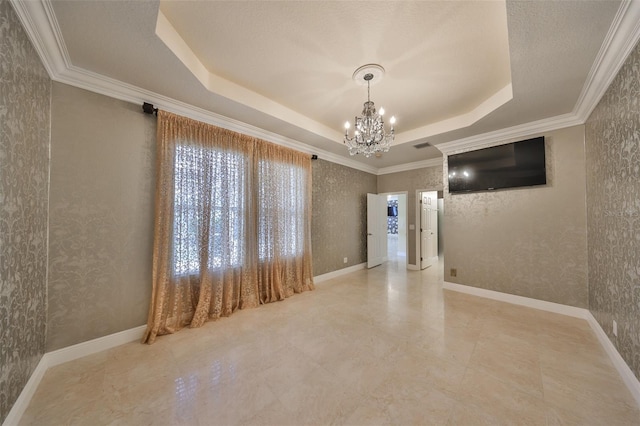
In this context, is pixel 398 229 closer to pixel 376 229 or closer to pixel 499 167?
pixel 376 229

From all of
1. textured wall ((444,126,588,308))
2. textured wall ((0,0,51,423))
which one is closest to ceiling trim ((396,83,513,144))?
textured wall ((444,126,588,308))

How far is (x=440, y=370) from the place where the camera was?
1856 millimetres

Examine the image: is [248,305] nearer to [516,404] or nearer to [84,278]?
[84,278]

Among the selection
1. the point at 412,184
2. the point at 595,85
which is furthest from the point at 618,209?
the point at 412,184

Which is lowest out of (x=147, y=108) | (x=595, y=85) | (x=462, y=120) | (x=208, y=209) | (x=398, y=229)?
(x=398, y=229)

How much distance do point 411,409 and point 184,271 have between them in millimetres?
2583

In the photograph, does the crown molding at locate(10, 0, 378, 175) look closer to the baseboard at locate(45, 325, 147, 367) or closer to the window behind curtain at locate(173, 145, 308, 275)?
the window behind curtain at locate(173, 145, 308, 275)

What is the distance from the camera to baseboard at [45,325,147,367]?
6.32 feet

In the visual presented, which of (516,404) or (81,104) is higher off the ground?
(81,104)

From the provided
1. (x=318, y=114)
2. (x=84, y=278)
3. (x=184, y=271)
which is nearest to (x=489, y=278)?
(x=318, y=114)

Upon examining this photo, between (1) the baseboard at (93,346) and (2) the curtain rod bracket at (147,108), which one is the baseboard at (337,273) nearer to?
(1) the baseboard at (93,346)

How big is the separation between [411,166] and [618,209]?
3.59 meters

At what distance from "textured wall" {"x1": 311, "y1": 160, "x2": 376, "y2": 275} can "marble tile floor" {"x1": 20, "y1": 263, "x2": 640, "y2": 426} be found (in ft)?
5.73

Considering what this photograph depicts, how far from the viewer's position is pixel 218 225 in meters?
2.87
